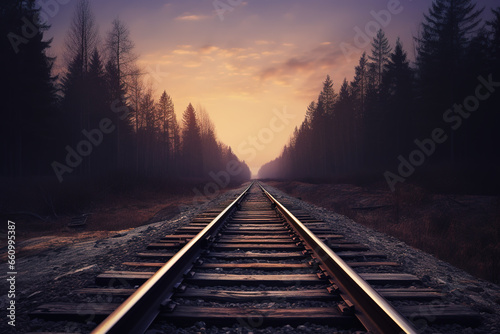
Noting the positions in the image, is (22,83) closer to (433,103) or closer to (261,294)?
(261,294)

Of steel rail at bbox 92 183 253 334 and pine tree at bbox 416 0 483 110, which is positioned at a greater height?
pine tree at bbox 416 0 483 110

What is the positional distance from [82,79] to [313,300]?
2734 cm

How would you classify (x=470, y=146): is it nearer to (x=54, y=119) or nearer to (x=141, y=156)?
(x=54, y=119)

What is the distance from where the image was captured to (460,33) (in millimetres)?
26047

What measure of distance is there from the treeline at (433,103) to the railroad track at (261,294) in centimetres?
1452

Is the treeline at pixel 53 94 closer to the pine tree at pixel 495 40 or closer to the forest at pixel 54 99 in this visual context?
the forest at pixel 54 99

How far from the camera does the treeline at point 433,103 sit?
25.1 metres

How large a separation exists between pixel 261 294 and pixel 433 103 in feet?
105

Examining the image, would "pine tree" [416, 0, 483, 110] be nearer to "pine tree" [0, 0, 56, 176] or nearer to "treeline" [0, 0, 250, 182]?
"treeline" [0, 0, 250, 182]

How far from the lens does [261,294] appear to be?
2396 millimetres

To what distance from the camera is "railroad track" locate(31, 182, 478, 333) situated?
1930mm

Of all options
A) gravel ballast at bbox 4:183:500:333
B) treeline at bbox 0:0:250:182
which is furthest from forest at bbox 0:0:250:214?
gravel ballast at bbox 4:183:500:333

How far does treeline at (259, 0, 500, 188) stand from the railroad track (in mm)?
14523

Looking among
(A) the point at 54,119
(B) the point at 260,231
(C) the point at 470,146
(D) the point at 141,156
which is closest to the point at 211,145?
(D) the point at 141,156
